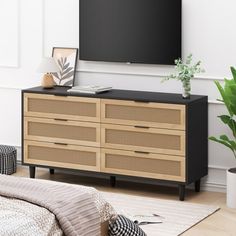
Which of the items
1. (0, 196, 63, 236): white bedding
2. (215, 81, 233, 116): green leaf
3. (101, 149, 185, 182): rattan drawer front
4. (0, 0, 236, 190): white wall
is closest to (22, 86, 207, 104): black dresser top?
(0, 0, 236, 190): white wall

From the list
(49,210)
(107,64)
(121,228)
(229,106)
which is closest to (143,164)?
(229,106)

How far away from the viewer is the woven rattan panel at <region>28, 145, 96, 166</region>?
682 cm

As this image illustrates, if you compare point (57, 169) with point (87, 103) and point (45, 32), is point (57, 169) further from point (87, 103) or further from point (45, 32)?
point (45, 32)

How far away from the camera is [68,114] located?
6.87 metres

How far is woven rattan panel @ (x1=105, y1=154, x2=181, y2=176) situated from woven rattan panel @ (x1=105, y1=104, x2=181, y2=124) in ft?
1.08

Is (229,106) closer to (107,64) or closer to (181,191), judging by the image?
(181,191)

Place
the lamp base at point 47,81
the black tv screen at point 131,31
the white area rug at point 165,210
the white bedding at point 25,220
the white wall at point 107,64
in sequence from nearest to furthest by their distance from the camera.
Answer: the white bedding at point 25,220
the white area rug at point 165,210
the white wall at point 107,64
the black tv screen at point 131,31
the lamp base at point 47,81

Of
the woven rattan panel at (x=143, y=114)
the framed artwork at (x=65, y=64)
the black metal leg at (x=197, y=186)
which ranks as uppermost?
the framed artwork at (x=65, y=64)

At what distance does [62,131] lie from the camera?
272 inches

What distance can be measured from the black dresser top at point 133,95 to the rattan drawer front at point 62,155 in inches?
18.0

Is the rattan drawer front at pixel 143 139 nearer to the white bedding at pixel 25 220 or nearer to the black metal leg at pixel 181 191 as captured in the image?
the black metal leg at pixel 181 191

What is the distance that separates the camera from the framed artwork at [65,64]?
23.6 ft

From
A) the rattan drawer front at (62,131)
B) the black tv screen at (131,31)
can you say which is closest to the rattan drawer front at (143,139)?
the rattan drawer front at (62,131)

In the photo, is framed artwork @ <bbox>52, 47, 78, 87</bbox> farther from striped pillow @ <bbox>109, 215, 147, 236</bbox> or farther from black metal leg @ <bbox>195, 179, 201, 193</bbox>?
striped pillow @ <bbox>109, 215, 147, 236</bbox>
